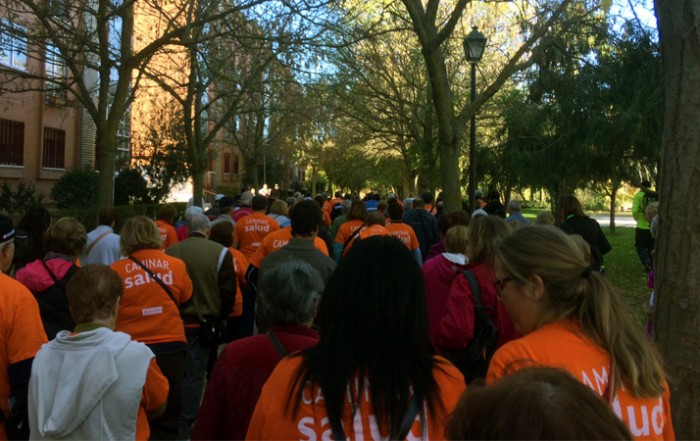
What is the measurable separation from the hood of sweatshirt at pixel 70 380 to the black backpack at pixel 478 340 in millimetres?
2061

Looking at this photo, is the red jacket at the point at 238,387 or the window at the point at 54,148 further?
the window at the point at 54,148

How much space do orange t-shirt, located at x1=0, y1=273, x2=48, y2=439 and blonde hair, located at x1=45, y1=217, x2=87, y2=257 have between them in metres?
1.29

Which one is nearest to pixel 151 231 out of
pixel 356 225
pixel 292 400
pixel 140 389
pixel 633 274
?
pixel 140 389

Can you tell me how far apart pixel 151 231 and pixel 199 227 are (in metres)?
1.40

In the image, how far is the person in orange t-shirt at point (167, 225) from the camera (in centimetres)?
815

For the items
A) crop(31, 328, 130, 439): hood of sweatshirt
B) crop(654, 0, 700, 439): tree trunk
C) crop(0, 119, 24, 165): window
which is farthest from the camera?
crop(0, 119, 24, 165): window

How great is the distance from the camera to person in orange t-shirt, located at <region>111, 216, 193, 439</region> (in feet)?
15.4

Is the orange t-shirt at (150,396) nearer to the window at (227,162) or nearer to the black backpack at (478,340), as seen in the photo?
the black backpack at (478,340)

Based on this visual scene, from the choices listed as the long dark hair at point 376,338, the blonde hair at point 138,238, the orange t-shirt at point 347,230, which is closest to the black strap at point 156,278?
the blonde hair at point 138,238

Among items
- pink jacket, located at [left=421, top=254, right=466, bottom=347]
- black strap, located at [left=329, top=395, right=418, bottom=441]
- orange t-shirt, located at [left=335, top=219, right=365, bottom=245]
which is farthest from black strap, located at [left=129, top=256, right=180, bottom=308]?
orange t-shirt, located at [left=335, top=219, right=365, bottom=245]

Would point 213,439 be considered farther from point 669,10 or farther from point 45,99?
point 45,99

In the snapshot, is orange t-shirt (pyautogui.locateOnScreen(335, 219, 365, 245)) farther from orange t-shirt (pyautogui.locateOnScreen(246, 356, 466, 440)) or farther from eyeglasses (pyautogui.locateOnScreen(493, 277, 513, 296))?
orange t-shirt (pyautogui.locateOnScreen(246, 356, 466, 440))

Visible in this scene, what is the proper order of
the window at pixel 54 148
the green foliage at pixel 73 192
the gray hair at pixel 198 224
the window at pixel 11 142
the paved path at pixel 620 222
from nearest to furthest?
the gray hair at pixel 198 224 < the green foliage at pixel 73 192 < the window at pixel 11 142 < the window at pixel 54 148 < the paved path at pixel 620 222

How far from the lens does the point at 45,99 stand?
80.9 feet
